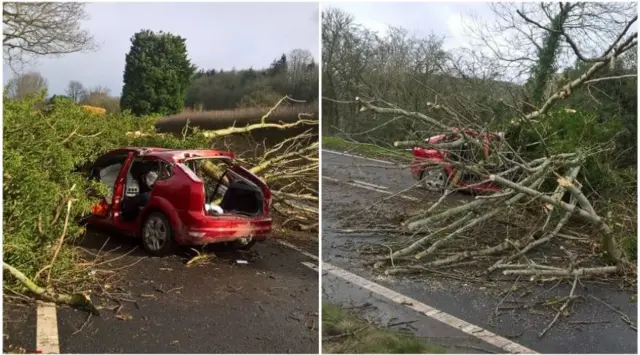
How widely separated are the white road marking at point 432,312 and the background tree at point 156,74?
4.25 ft

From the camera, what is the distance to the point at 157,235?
3.38 m

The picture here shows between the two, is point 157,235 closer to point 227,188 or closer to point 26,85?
point 227,188

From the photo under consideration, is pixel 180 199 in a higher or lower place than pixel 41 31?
lower

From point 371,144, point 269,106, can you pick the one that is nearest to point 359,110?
point 371,144

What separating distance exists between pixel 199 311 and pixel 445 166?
1660mm

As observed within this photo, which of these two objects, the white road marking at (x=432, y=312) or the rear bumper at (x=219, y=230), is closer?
the white road marking at (x=432, y=312)

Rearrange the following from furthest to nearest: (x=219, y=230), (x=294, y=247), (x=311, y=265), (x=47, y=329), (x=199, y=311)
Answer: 1. (x=219, y=230)
2. (x=294, y=247)
3. (x=311, y=265)
4. (x=199, y=311)
5. (x=47, y=329)

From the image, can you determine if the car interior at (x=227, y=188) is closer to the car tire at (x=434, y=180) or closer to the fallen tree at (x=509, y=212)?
the fallen tree at (x=509, y=212)

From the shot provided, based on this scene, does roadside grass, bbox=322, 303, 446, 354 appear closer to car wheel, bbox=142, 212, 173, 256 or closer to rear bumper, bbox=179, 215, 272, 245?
rear bumper, bbox=179, 215, 272, 245

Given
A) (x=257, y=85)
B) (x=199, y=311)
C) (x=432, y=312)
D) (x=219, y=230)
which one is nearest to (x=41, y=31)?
(x=257, y=85)

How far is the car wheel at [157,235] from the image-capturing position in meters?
3.33

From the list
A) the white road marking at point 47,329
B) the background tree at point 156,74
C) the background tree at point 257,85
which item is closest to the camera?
the white road marking at point 47,329

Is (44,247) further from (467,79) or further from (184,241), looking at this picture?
(467,79)

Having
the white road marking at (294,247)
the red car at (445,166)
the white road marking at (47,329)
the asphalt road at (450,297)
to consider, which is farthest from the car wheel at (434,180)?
the white road marking at (47,329)
